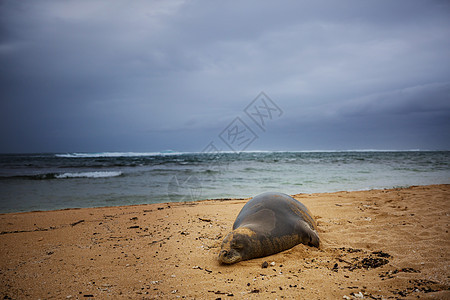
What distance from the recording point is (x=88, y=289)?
2.44 meters

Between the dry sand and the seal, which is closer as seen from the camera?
the dry sand

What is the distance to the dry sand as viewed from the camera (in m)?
2.35

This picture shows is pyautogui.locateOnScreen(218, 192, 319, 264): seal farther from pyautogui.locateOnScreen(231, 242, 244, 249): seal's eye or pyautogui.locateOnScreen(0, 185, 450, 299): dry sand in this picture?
pyautogui.locateOnScreen(0, 185, 450, 299): dry sand

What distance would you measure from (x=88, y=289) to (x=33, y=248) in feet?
6.46

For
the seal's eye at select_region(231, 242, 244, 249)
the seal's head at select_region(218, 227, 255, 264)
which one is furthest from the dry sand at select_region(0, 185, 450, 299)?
the seal's eye at select_region(231, 242, 244, 249)

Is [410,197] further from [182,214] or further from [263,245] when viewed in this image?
[182,214]

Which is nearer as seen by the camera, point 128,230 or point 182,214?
point 128,230

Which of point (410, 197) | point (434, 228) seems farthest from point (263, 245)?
point (410, 197)

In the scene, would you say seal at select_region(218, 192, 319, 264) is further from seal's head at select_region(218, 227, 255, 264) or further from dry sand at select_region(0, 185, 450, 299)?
dry sand at select_region(0, 185, 450, 299)

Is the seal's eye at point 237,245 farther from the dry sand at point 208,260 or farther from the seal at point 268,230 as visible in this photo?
the dry sand at point 208,260

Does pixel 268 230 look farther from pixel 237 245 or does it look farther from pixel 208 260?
pixel 208 260

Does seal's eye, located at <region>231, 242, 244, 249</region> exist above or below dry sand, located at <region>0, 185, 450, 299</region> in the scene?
above

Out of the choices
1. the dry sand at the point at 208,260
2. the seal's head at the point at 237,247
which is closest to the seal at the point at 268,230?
the seal's head at the point at 237,247

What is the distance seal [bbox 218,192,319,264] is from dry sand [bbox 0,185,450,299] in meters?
0.12
